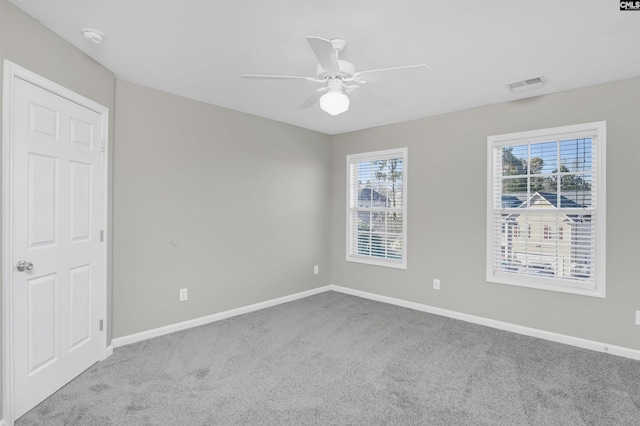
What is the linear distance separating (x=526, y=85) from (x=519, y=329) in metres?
2.50

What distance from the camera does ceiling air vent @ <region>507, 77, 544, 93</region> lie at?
3113mm

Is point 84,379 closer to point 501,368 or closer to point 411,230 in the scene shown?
point 501,368

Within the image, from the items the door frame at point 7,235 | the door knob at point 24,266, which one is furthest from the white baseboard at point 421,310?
the door knob at point 24,266

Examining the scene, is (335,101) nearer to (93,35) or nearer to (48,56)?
(93,35)

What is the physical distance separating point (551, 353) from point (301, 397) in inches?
94.2

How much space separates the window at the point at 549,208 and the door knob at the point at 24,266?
4154 millimetres

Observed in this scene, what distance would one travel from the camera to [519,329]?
12.0 feet

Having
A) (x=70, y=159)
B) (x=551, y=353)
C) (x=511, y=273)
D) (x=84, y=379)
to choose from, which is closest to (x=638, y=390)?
(x=551, y=353)

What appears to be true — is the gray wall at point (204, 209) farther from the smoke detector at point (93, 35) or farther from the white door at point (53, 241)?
the smoke detector at point (93, 35)

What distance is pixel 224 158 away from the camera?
4.04 meters

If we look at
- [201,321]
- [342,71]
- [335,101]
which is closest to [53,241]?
[201,321]

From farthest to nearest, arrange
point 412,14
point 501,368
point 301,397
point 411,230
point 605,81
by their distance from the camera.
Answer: point 411,230 → point 605,81 → point 501,368 → point 301,397 → point 412,14

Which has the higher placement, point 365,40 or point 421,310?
point 365,40

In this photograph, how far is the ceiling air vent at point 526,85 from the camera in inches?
123
